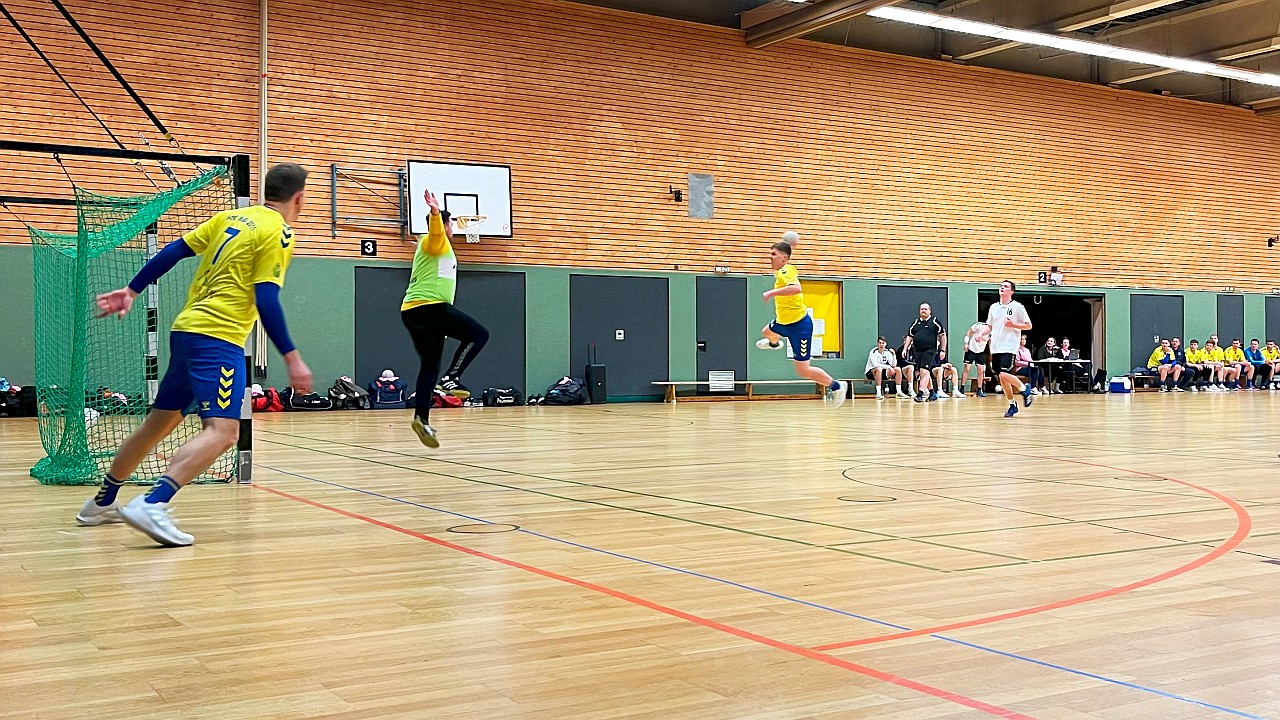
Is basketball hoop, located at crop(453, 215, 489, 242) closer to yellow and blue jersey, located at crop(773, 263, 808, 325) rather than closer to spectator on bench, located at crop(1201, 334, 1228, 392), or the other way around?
yellow and blue jersey, located at crop(773, 263, 808, 325)

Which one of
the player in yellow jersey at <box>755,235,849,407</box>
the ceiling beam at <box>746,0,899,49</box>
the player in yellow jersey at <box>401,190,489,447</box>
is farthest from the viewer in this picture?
the ceiling beam at <box>746,0,899,49</box>

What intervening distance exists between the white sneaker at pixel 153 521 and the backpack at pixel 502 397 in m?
17.7

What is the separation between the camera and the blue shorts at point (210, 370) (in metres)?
5.63

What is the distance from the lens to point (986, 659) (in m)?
3.46

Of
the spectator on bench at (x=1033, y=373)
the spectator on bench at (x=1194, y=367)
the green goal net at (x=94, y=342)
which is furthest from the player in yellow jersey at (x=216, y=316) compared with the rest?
the spectator on bench at (x=1194, y=367)

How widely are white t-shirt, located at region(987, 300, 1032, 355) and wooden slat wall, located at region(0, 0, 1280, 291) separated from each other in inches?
341

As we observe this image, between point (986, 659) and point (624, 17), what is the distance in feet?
73.3

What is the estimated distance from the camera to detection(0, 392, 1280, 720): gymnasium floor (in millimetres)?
3111

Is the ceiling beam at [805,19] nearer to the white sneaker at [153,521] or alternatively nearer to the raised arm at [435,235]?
the raised arm at [435,235]

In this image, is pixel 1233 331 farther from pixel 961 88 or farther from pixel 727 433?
pixel 727 433

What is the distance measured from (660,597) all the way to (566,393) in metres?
19.5

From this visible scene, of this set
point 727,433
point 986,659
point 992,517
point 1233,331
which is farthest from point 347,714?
point 1233,331

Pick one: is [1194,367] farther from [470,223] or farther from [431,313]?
[431,313]

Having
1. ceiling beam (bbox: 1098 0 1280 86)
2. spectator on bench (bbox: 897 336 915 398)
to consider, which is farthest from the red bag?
ceiling beam (bbox: 1098 0 1280 86)
